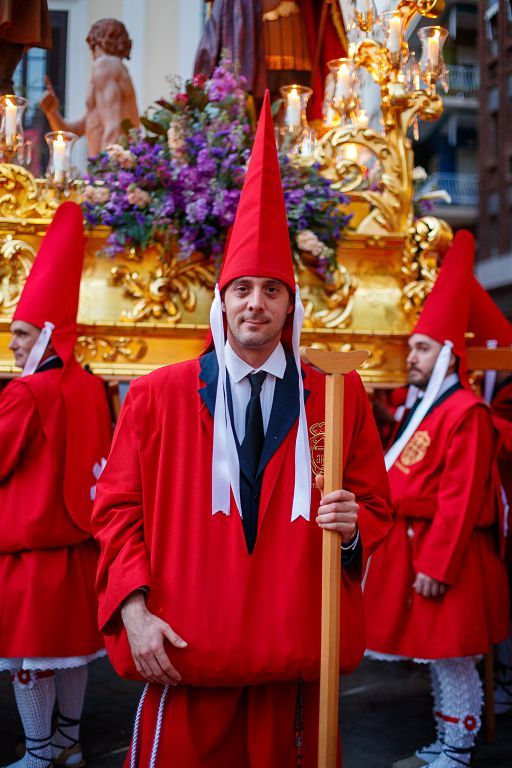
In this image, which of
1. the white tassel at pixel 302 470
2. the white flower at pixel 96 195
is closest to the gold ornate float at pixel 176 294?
the white flower at pixel 96 195

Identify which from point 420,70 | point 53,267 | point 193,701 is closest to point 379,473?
point 193,701

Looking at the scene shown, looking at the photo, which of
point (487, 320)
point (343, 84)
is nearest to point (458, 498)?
point (487, 320)

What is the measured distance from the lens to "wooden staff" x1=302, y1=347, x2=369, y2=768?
85.5 inches

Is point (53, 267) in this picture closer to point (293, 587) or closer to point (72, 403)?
point (72, 403)

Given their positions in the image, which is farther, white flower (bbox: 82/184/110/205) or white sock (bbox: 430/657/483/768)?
white flower (bbox: 82/184/110/205)

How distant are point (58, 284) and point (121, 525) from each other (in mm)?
1930

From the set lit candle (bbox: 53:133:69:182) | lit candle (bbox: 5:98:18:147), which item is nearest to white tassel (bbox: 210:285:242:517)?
lit candle (bbox: 53:133:69:182)

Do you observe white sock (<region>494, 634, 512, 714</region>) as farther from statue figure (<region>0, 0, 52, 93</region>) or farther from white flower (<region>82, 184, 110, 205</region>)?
statue figure (<region>0, 0, 52, 93</region>)

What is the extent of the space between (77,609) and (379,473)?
1772mm

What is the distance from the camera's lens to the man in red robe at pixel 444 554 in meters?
3.83

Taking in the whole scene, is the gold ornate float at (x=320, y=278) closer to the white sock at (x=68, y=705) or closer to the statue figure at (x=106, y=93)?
the white sock at (x=68, y=705)

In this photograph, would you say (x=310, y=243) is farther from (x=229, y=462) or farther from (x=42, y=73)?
(x=42, y=73)

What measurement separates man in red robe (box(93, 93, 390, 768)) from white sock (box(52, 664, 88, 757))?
1.66 m

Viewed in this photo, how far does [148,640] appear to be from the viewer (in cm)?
221
